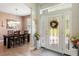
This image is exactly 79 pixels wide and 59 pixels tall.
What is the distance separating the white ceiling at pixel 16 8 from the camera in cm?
228

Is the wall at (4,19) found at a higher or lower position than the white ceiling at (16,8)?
lower

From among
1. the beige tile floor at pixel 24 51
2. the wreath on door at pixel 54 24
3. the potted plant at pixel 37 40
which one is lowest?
the beige tile floor at pixel 24 51

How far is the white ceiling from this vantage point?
2277 millimetres

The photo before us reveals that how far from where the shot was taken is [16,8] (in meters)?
2.34

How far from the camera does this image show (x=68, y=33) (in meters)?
2.22

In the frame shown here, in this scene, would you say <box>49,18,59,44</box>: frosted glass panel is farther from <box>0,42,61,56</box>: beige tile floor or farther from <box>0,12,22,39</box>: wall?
<box>0,12,22,39</box>: wall

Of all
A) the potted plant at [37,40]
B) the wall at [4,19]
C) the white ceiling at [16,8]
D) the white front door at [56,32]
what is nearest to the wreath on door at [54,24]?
the white front door at [56,32]

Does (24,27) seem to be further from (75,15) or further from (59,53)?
(75,15)

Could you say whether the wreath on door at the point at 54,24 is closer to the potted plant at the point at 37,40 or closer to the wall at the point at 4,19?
the potted plant at the point at 37,40

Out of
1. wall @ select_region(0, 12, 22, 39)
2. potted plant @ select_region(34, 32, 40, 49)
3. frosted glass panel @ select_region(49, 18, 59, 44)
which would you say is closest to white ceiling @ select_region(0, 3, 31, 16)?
wall @ select_region(0, 12, 22, 39)

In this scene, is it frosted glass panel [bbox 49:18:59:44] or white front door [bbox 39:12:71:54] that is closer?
white front door [bbox 39:12:71:54]

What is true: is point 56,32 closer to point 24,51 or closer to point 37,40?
point 37,40

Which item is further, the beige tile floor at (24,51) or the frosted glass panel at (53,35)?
the frosted glass panel at (53,35)

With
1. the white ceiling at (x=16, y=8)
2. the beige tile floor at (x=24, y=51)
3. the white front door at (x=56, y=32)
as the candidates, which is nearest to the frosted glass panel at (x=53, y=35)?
the white front door at (x=56, y=32)
